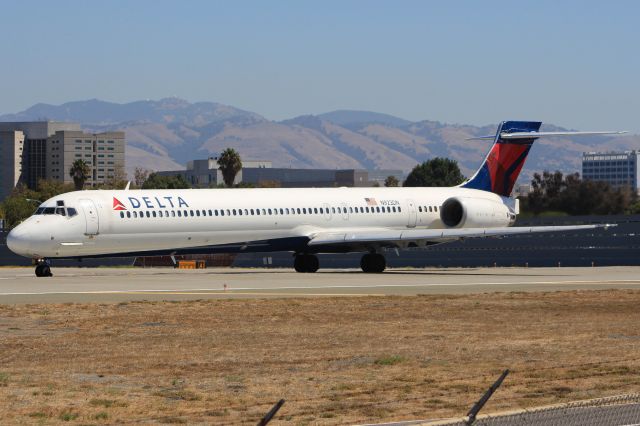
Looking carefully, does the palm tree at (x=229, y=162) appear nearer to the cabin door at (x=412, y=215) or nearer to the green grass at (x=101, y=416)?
the cabin door at (x=412, y=215)

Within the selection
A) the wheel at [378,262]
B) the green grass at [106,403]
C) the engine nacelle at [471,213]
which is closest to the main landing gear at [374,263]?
the wheel at [378,262]

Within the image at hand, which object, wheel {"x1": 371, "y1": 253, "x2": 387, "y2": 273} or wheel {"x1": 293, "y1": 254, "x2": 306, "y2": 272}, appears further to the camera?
wheel {"x1": 293, "y1": 254, "x2": 306, "y2": 272}

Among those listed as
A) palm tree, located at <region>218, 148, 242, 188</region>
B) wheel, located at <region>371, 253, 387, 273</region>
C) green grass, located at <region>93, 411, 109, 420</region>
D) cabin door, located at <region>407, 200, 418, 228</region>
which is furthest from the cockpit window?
palm tree, located at <region>218, 148, 242, 188</region>

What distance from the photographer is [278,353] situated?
79.4 ft

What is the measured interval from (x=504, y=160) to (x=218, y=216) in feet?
53.3

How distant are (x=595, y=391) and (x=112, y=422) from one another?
23.8ft

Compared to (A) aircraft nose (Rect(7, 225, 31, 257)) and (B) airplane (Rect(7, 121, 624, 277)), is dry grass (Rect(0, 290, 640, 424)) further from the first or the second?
(B) airplane (Rect(7, 121, 624, 277))

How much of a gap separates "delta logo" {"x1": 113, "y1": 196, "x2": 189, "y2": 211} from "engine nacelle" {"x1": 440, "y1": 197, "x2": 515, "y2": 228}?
43.0ft

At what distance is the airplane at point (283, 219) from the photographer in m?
48.2

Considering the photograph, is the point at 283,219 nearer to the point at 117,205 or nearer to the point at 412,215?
the point at 412,215

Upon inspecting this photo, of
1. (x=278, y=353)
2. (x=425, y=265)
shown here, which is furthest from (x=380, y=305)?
(x=425, y=265)

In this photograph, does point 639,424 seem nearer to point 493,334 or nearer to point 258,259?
point 493,334

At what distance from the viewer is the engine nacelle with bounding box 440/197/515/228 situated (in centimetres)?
5672

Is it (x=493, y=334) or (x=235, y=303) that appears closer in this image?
(x=493, y=334)
